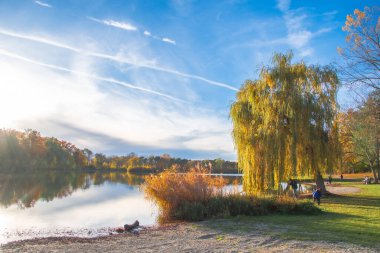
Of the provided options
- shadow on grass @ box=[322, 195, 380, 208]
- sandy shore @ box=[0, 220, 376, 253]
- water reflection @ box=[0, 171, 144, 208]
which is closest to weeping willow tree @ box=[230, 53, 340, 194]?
shadow on grass @ box=[322, 195, 380, 208]

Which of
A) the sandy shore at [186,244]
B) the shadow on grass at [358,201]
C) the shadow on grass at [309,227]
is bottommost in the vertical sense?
the sandy shore at [186,244]

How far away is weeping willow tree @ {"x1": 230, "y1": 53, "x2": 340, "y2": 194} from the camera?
1948 centimetres

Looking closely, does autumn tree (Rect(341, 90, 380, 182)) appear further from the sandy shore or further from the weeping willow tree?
the sandy shore

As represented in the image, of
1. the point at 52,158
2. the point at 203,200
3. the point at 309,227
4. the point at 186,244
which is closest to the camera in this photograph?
the point at 186,244

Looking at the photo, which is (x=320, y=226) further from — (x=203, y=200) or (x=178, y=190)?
(x=178, y=190)

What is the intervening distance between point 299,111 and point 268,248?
42.9 ft

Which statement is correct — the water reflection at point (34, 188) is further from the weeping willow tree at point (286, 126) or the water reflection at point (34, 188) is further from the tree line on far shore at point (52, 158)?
the weeping willow tree at point (286, 126)

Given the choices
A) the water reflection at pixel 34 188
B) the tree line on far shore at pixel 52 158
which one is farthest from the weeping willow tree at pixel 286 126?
the tree line on far shore at pixel 52 158

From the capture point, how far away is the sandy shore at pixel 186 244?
26.6 ft

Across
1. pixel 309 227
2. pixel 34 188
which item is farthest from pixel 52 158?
pixel 309 227

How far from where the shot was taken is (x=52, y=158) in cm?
9169

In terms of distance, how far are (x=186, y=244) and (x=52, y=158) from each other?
90557 mm

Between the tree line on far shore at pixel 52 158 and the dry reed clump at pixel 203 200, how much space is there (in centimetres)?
2925

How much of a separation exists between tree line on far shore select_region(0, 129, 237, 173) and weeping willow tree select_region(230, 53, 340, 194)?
23746mm
